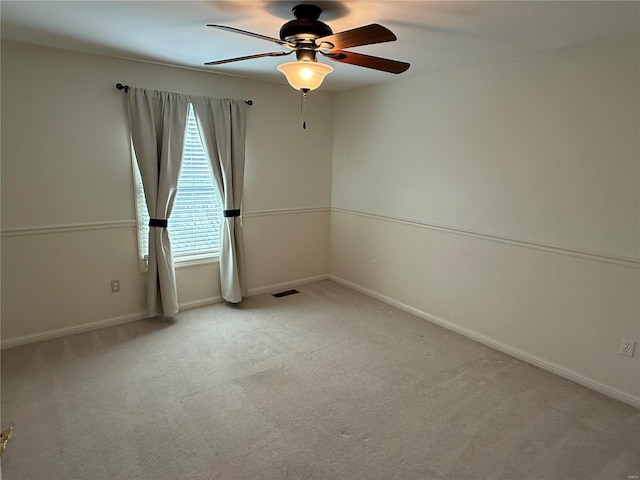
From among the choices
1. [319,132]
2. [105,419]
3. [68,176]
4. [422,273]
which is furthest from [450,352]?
[68,176]

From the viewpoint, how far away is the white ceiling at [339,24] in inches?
78.7

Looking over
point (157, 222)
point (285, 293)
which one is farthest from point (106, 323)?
point (285, 293)

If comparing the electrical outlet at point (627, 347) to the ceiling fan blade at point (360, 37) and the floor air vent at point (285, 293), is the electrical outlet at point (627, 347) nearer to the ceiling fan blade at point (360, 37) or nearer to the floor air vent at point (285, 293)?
the ceiling fan blade at point (360, 37)

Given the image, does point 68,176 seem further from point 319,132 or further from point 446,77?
point 446,77

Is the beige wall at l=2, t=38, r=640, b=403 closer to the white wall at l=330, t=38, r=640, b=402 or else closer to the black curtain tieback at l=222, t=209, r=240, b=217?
the white wall at l=330, t=38, r=640, b=402

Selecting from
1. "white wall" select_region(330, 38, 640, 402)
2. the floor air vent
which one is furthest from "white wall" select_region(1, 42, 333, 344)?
"white wall" select_region(330, 38, 640, 402)

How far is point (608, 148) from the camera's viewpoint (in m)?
2.48

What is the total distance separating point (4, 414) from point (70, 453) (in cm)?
66

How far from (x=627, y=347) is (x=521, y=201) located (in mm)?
1188

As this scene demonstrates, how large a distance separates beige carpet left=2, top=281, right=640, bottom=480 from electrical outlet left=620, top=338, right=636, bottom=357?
344 millimetres

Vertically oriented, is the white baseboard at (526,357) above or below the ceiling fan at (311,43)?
below

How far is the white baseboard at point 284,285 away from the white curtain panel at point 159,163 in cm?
101

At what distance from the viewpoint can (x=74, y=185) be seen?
3.19m

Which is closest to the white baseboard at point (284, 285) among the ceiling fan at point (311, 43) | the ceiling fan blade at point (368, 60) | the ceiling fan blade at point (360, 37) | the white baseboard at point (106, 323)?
the white baseboard at point (106, 323)
